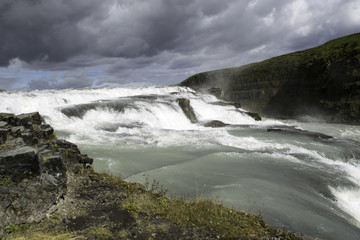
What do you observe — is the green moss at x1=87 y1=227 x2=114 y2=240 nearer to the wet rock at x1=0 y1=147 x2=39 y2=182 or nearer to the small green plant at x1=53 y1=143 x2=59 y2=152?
the wet rock at x1=0 y1=147 x2=39 y2=182

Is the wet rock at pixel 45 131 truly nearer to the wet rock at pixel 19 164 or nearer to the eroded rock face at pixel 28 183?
the eroded rock face at pixel 28 183

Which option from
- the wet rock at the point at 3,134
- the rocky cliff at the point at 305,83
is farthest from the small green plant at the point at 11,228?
the rocky cliff at the point at 305,83

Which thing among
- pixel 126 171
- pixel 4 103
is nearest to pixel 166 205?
pixel 126 171

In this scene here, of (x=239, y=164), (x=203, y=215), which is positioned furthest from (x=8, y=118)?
(x=239, y=164)

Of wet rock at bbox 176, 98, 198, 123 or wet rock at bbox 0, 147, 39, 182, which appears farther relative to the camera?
wet rock at bbox 176, 98, 198, 123

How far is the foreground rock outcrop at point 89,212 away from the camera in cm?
456

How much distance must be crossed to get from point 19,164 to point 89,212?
6.20 ft

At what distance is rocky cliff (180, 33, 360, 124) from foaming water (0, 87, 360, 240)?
21475mm

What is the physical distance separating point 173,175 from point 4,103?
18.8 m

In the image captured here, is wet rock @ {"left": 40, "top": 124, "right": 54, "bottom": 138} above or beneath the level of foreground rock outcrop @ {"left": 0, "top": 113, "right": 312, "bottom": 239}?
above

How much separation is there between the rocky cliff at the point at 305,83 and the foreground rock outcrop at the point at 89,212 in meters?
36.4

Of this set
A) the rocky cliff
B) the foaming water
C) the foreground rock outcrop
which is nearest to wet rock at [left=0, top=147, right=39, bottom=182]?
the foreground rock outcrop

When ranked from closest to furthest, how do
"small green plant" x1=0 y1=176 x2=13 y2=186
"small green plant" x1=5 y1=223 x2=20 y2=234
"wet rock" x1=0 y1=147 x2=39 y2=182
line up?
"small green plant" x1=5 y1=223 x2=20 y2=234
"small green plant" x1=0 y1=176 x2=13 y2=186
"wet rock" x1=0 y1=147 x2=39 y2=182

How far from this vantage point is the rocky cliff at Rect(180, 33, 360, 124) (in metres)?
35.2
